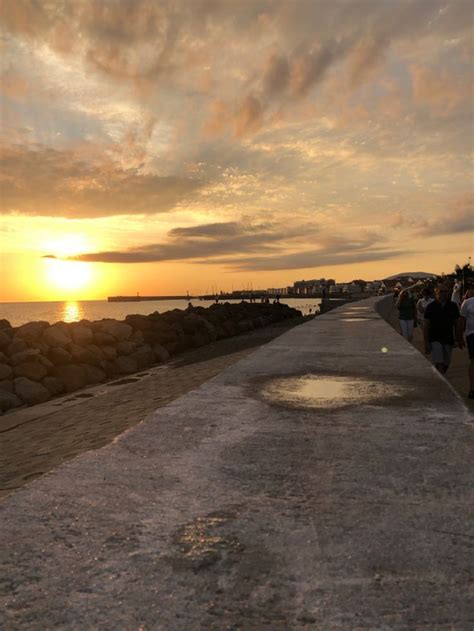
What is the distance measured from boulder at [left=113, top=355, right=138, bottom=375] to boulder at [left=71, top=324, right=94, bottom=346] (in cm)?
136

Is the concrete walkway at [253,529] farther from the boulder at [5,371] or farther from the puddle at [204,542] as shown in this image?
the boulder at [5,371]

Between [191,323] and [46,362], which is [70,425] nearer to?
[46,362]

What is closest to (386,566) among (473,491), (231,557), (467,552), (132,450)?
(467,552)

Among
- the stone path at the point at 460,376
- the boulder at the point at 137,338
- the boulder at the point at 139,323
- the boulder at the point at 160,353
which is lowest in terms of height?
the boulder at the point at 160,353

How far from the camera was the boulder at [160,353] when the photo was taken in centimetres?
1598

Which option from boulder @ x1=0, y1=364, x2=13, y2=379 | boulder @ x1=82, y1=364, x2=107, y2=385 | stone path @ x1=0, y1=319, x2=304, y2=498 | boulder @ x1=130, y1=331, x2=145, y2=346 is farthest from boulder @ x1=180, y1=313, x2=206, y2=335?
stone path @ x1=0, y1=319, x2=304, y2=498

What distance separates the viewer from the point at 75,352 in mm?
13664

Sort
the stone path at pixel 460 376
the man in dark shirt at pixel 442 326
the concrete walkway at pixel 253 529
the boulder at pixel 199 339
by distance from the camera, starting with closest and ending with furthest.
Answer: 1. the concrete walkway at pixel 253 529
2. the stone path at pixel 460 376
3. the man in dark shirt at pixel 442 326
4. the boulder at pixel 199 339

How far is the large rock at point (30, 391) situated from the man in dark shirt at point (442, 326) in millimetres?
8509

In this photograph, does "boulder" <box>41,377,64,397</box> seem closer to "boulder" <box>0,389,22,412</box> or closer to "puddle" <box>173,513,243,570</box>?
"boulder" <box>0,389,22,412</box>

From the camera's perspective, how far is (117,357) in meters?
14.9

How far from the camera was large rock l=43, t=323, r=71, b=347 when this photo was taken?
13.9 meters

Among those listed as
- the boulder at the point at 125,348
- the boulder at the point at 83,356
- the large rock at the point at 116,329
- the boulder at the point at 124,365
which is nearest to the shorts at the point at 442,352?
the boulder at the point at 124,365

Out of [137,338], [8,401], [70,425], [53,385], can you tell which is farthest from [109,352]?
[70,425]
